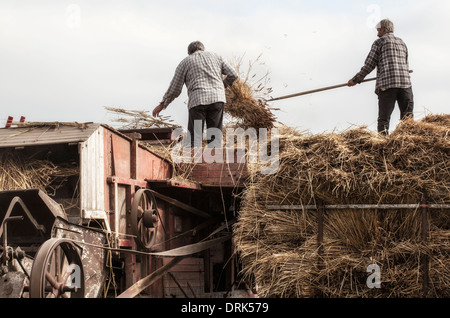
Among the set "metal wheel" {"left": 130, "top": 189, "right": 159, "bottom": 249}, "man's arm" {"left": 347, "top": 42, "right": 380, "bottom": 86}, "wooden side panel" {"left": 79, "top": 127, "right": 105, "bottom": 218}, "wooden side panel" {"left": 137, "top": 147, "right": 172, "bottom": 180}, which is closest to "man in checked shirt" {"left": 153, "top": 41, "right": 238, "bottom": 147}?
"wooden side panel" {"left": 137, "top": 147, "right": 172, "bottom": 180}

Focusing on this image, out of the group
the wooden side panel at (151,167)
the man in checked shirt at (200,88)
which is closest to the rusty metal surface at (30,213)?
the wooden side panel at (151,167)

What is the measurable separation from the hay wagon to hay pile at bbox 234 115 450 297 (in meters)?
0.67

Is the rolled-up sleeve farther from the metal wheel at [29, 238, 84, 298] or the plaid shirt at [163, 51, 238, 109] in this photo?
the metal wheel at [29, 238, 84, 298]

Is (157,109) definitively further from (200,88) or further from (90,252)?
(90,252)

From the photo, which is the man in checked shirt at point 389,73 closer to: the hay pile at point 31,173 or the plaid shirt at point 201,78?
the plaid shirt at point 201,78

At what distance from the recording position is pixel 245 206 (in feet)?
20.6

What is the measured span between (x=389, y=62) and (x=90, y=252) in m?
4.64

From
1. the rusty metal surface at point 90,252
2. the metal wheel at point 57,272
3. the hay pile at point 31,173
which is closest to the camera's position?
the metal wheel at point 57,272

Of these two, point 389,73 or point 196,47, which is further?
point 196,47

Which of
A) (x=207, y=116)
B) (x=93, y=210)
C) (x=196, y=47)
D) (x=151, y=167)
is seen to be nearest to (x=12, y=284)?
(x=93, y=210)

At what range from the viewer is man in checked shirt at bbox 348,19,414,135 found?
751 centimetres

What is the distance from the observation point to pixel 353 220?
569 centimetres

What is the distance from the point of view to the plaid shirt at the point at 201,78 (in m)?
7.82
